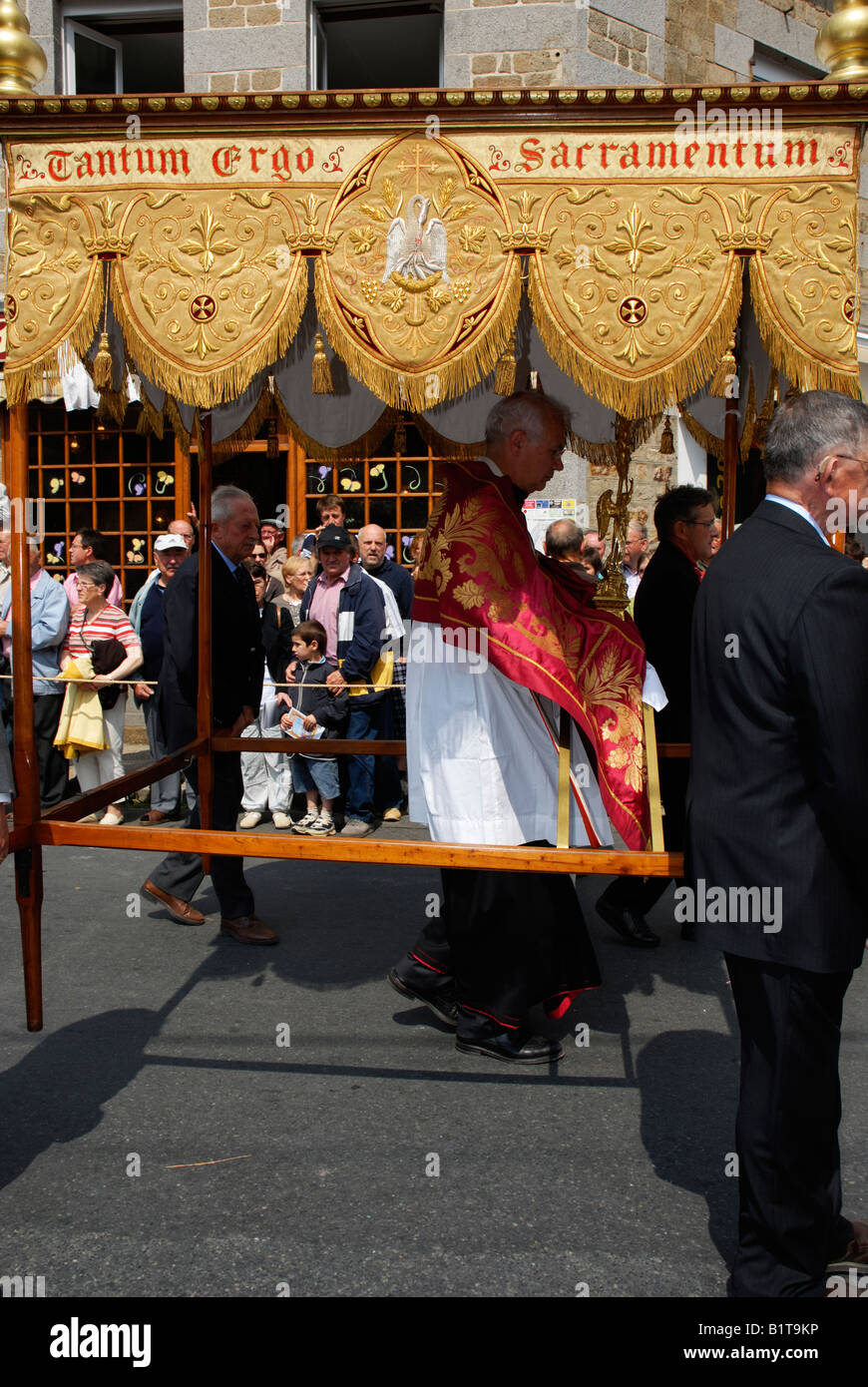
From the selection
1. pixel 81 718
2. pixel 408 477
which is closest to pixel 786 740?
pixel 81 718

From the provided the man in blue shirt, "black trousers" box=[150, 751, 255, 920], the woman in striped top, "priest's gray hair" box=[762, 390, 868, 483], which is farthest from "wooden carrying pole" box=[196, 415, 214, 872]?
"priest's gray hair" box=[762, 390, 868, 483]

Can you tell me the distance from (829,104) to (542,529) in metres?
5.77

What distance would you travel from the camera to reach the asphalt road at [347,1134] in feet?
8.96

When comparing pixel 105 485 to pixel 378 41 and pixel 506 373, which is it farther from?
pixel 506 373

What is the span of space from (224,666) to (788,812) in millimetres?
3326

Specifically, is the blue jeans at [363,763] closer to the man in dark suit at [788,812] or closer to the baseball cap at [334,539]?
the baseball cap at [334,539]

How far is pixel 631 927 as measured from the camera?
5.23 m

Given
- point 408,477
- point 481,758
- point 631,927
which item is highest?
point 408,477

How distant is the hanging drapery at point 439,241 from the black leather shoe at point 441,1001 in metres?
2.17

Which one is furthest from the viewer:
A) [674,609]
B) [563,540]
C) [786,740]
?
[563,540]

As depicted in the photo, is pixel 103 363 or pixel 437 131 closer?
pixel 437 131

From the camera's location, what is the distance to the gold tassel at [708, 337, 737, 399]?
3184mm

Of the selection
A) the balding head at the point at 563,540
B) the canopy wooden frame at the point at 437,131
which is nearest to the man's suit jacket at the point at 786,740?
the canopy wooden frame at the point at 437,131

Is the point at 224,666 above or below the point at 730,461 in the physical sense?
below
